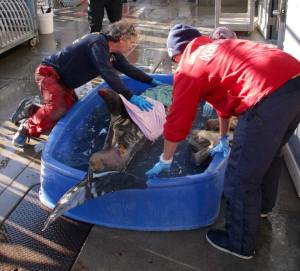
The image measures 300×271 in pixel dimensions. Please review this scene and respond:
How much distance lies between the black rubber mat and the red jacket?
40.0 inches

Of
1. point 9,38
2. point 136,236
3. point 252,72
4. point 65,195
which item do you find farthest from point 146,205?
point 9,38

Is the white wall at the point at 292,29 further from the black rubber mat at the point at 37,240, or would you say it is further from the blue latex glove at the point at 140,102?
the black rubber mat at the point at 37,240

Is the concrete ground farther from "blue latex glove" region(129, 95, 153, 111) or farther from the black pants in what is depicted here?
the black pants

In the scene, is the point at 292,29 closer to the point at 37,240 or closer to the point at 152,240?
the point at 152,240

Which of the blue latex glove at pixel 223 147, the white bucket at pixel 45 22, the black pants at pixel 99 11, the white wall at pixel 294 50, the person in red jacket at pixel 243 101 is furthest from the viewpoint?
the white bucket at pixel 45 22

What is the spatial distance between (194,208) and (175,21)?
282 inches

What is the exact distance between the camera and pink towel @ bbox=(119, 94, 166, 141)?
11.9ft

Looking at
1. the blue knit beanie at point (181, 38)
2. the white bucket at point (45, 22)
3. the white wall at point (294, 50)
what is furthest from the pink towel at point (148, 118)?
the white bucket at point (45, 22)

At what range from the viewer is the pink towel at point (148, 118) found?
11.9 ft

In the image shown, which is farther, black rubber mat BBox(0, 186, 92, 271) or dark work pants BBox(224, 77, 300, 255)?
black rubber mat BBox(0, 186, 92, 271)

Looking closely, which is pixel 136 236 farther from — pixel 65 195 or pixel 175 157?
pixel 175 157

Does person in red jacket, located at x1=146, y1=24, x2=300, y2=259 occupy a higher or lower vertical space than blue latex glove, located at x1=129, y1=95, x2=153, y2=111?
higher

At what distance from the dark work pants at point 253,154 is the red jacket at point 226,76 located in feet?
0.20

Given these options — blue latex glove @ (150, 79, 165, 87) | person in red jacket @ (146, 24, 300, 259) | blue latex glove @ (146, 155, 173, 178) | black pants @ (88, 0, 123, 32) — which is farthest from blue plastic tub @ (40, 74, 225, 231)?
black pants @ (88, 0, 123, 32)
